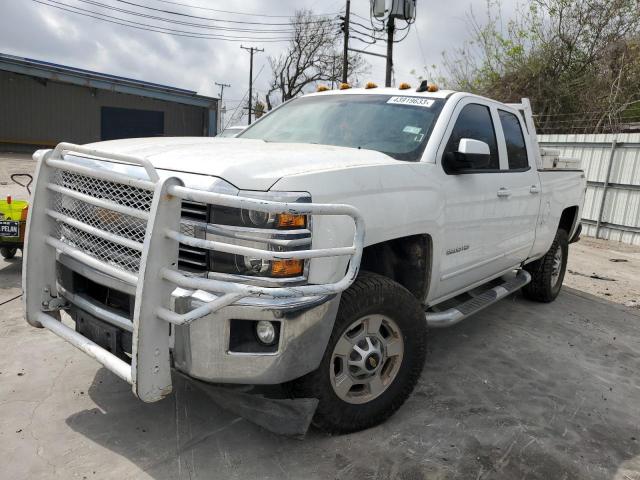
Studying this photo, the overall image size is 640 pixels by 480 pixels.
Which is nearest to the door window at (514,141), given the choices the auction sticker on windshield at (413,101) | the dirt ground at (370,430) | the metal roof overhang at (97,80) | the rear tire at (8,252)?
the auction sticker on windshield at (413,101)

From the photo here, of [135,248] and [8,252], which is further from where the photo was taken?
[8,252]

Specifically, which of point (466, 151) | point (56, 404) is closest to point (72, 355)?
point (56, 404)

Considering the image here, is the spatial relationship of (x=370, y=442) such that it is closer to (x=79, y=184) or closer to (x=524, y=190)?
(x=79, y=184)

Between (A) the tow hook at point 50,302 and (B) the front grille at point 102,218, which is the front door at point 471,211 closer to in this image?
(B) the front grille at point 102,218

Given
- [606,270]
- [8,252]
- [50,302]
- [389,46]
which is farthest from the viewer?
[389,46]

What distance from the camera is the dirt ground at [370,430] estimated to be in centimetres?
257

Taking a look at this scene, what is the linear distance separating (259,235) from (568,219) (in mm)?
4929

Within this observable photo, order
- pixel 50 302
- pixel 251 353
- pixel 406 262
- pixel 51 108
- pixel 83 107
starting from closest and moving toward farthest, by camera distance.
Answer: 1. pixel 251 353
2. pixel 50 302
3. pixel 406 262
4. pixel 51 108
5. pixel 83 107

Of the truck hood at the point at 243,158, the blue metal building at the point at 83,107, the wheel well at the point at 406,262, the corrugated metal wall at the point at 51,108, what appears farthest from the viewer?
the corrugated metal wall at the point at 51,108

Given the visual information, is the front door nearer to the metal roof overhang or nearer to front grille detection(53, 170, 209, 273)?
front grille detection(53, 170, 209, 273)

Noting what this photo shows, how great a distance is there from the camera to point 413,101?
369 cm

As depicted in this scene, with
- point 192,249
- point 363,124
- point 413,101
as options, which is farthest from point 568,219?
point 192,249

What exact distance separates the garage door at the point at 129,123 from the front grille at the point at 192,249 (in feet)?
79.9

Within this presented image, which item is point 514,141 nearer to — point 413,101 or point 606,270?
point 413,101
